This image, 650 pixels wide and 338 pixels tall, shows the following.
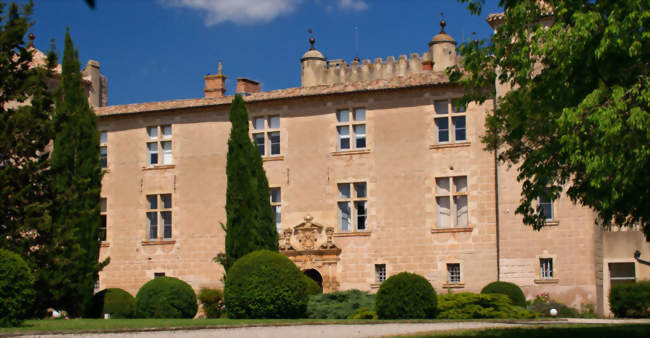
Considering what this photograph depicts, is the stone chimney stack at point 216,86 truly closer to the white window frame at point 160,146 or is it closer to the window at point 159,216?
the white window frame at point 160,146

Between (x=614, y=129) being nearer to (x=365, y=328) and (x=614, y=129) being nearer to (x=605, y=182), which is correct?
(x=605, y=182)

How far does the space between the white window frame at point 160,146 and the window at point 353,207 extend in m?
7.06

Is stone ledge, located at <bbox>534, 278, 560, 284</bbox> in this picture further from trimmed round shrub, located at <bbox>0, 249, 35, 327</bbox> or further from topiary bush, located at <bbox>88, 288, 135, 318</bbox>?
trimmed round shrub, located at <bbox>0, 249, 35, 327</bbox>

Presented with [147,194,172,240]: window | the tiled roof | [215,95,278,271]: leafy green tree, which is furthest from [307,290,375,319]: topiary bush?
[147,194,172,240]: window

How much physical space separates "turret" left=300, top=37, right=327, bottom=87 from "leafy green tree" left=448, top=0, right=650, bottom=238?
1840 inches

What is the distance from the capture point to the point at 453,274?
30469mm

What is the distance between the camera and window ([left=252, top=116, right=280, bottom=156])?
33.7m

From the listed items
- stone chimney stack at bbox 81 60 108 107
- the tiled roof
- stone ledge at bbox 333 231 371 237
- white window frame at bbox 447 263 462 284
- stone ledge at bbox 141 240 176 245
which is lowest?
white window frame at bbox 447 263 462 284

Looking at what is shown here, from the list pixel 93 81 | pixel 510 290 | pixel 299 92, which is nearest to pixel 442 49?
pixel 93 81

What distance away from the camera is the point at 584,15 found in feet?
45.3

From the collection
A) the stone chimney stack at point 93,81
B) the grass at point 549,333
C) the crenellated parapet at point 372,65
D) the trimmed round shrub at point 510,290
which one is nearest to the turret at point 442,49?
the crenellated parapet at point 372,65

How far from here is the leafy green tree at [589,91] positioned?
13594 mm

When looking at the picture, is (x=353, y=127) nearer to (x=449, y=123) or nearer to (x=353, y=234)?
(x=449, y=123)

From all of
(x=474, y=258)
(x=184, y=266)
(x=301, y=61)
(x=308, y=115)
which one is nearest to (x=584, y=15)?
(x=474, y=258)
